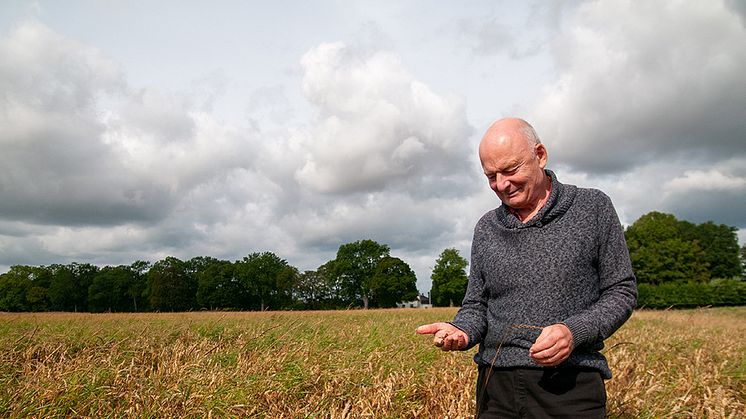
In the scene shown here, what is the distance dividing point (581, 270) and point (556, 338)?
16.6 inches

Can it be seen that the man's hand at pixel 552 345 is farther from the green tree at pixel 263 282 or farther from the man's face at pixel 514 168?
the green tree at pixel 263 282

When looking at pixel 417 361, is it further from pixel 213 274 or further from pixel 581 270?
pixel 213 274

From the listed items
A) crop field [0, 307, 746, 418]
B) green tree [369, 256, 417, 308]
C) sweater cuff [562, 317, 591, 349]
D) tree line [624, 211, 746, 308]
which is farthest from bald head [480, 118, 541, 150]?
green tree [369, 256, 417, 308]

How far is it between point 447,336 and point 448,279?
7247 cm

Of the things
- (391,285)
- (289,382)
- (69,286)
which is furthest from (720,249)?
(69,286)

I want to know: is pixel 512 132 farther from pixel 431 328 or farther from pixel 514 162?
pixel 431 328

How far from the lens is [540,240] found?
2.40m

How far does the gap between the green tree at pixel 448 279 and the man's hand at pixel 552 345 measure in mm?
69647

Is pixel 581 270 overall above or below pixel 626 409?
above

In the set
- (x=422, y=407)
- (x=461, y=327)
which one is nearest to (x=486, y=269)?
(x=461, y=327)

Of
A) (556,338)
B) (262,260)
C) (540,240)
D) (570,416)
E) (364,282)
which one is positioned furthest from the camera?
(262,260)

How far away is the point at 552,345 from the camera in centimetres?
202

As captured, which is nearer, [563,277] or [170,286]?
[563,277]

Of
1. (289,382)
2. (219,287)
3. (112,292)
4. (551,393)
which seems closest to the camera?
(551,393)
